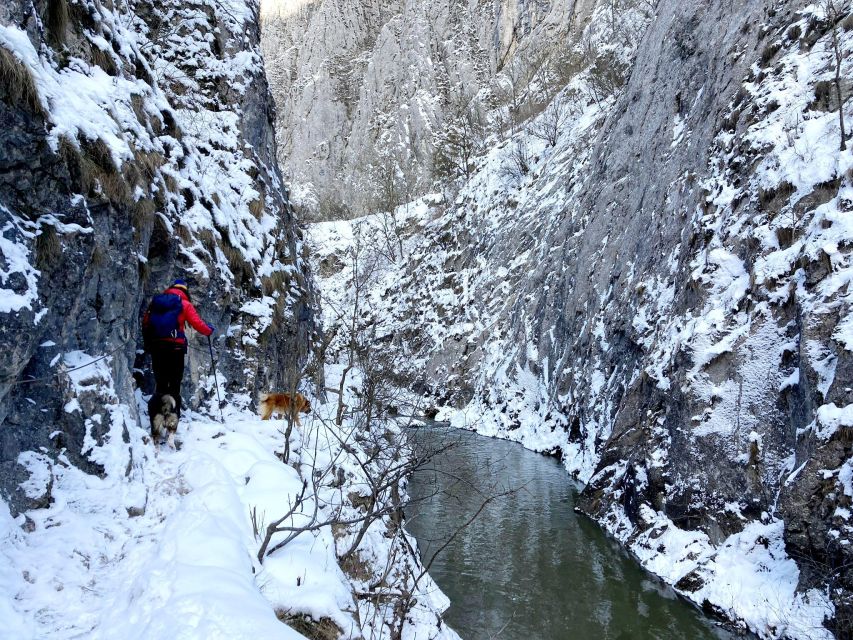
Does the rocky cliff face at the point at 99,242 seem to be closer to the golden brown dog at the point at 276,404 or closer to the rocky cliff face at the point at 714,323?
the golden brown dog at the point at 276,404

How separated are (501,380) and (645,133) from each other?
9723 millimetres

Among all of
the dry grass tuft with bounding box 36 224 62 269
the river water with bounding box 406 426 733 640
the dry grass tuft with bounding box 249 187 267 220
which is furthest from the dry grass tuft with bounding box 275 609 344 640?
the dry grass tuft with bounding box 249 187 267 220

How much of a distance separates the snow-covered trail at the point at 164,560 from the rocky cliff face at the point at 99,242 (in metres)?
0.31

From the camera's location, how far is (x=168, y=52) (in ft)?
38.3

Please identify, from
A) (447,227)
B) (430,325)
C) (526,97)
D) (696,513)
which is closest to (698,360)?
(696,513)

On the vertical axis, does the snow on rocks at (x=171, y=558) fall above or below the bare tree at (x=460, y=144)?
below

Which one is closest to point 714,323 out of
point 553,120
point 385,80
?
point 553,120

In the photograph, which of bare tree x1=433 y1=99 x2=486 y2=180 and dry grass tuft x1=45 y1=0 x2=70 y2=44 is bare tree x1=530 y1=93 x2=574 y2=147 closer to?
bare tree x1=433 y1=99 x2=486 y2=180

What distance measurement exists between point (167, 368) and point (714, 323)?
817 centimetres

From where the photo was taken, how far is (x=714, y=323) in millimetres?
8781

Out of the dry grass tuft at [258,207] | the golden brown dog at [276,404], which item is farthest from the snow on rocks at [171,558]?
the dry grass tuft at [258,207]

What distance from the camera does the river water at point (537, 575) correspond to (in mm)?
6824

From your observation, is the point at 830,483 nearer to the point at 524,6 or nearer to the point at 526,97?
the point at 526,97

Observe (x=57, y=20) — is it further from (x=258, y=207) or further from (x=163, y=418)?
(x=258, y=207)
